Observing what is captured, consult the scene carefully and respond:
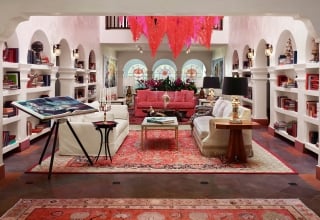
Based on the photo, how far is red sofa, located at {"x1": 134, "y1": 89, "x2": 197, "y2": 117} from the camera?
13.1 metres

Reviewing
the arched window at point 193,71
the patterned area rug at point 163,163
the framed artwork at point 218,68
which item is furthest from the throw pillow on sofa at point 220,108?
the arched window at point 193,71

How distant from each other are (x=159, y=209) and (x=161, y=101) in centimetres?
960

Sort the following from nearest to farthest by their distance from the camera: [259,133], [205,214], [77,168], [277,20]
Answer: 1. [205,214]
2. [77,168]
3. [277,20]
4. [259,133]

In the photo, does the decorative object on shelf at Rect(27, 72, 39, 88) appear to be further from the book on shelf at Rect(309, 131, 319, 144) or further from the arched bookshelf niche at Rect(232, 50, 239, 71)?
the arched bookshelf niche at Rect(232, 50, 239, 71)

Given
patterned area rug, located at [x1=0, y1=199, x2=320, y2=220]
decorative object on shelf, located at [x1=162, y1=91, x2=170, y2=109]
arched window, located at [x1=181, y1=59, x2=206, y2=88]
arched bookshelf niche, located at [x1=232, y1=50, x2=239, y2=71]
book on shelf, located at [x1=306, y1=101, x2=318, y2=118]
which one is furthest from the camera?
arched window, located at [x1=181, y1=59, x2=206, y2=88]

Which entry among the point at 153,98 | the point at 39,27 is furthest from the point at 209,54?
the point at 39,27

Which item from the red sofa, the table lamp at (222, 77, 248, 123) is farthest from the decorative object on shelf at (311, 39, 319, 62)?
the red sofa

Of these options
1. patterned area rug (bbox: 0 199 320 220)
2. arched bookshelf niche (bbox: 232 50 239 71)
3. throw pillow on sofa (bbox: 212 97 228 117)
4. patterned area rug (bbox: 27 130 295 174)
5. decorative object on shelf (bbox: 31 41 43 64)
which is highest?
arched bookshelf niche (bbox: 232 50 239 71)

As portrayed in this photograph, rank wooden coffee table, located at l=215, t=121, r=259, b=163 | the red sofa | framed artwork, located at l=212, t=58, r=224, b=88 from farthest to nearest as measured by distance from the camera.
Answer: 1. framed artwork, located at l=212, t=58, r=224, b=88
2. the red sofa
3. wooden coffee table, located at l=215, t=121, r=259, b=163

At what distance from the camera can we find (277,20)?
354 inches

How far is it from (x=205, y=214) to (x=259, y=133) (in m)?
6.23

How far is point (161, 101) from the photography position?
1365 cm

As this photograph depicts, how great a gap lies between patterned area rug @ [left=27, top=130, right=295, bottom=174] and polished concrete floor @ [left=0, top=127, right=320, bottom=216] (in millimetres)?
268

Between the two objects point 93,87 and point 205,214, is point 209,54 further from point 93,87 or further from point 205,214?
point 205,214
